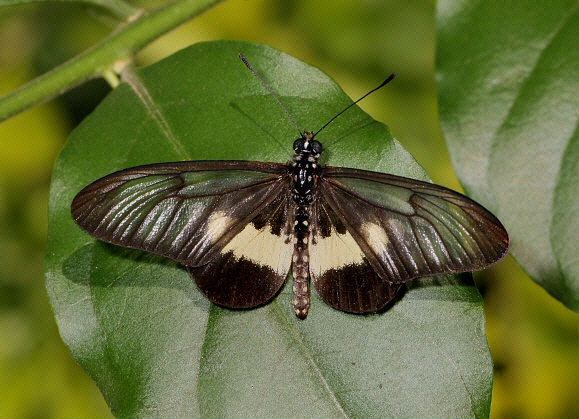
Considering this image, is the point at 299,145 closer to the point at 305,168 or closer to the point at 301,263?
the point at 305,168

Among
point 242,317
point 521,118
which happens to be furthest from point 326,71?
point 242,317

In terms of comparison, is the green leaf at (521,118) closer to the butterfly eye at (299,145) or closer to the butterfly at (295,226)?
the butterfly at (295,226)

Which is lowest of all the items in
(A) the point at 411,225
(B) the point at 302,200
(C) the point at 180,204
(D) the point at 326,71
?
(A) the point at 411,225

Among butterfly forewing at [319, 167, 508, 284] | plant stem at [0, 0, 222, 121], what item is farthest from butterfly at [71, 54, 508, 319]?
plant stem at [0, 0, 222, 121]

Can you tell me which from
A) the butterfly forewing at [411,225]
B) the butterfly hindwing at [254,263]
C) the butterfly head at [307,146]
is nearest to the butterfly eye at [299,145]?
the butterfly head at [307,146]

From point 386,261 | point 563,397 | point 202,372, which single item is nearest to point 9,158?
point 202,372

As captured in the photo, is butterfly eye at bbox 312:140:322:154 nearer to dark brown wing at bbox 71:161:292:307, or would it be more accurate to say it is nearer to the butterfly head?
the butterfly head
